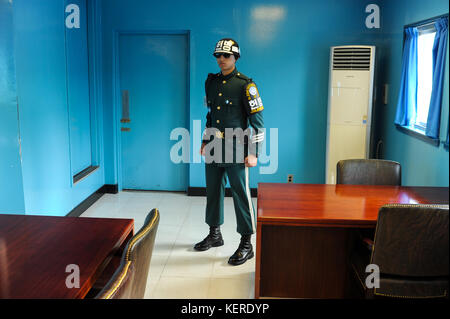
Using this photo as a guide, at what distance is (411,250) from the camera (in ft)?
6.55

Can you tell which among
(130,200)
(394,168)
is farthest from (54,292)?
(130,200)

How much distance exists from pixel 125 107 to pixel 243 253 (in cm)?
257

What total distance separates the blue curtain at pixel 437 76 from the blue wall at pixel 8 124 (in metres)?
2.96

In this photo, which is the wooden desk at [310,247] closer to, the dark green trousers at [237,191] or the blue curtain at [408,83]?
the dark green trousers at [237,191]

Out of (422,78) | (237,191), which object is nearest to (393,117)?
(422,78)

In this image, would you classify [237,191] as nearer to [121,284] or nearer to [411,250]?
[411,250]

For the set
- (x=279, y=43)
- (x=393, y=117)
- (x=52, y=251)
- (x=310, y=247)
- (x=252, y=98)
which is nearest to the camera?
(x=52, y=251)

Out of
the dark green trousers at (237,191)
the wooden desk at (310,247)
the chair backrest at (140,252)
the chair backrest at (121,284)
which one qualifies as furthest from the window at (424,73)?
the chair backrest at (121,284)

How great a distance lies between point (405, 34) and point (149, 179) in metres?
3.15

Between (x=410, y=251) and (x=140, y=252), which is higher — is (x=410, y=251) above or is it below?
→ below

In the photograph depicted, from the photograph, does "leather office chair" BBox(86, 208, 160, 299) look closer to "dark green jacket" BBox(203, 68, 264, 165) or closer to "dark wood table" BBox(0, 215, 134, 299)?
"dark wood table" BBox(0, 215, 134, 299)

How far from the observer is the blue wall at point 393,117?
3240 mm

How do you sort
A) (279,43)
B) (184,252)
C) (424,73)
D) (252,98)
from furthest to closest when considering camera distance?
1. (279,43)
2. (424,73)
3. (184,252)
4. (252,98)

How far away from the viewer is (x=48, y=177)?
3723 millimetres
